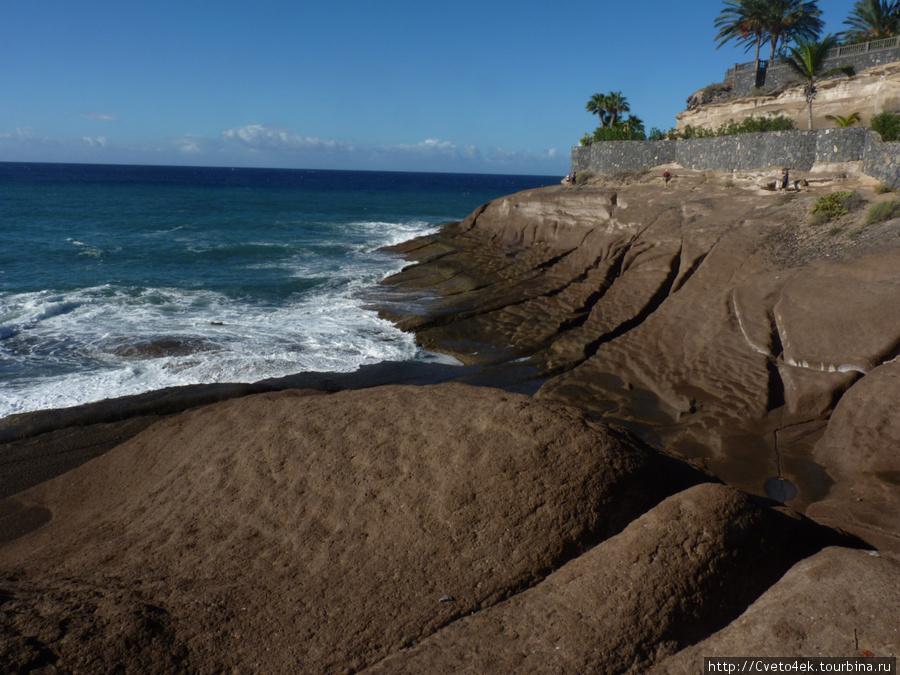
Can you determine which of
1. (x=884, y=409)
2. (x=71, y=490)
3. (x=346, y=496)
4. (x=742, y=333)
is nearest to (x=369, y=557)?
(x=346, y=496)

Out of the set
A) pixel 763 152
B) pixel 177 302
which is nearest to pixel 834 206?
pixel 763 152

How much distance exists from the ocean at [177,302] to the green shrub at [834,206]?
38.0ft

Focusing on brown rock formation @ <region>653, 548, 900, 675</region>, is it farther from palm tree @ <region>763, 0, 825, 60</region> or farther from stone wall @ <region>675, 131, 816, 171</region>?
palm tree @ <region>763, 0, 825, 60</region>

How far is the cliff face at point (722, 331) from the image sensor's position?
31.9 feet

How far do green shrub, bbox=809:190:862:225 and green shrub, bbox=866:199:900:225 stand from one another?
954 millimetres

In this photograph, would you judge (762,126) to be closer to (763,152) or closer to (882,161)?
(763,152)

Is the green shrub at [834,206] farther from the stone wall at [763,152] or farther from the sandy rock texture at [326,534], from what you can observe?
the sandy rock texture at [326,534]

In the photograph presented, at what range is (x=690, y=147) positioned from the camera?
91.3ft

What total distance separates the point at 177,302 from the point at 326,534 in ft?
59.4

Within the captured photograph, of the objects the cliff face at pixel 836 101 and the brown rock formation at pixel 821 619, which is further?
the cliff face at pixel 836 101

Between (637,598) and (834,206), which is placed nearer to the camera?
(637,598)

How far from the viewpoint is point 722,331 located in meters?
14.1

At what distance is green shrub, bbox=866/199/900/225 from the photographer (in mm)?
15258

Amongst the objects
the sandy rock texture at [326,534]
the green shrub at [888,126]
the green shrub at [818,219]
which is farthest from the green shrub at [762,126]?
the sandy rock texture at [326,534]
